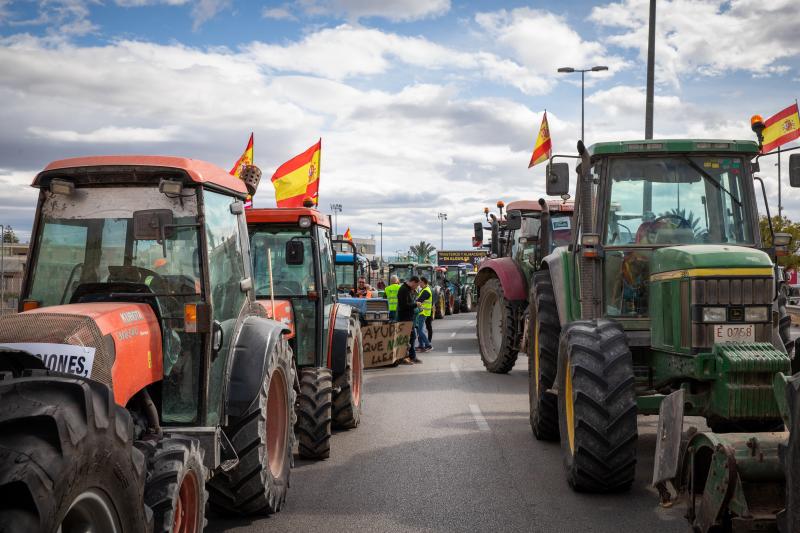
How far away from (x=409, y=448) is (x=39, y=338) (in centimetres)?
514

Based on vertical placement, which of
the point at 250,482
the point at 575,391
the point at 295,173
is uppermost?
the point at 295,173

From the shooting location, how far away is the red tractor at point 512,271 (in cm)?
1419

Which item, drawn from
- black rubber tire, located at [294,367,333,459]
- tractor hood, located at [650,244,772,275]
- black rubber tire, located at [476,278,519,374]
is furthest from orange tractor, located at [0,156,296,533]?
black rubber tire, located at [476,278,519,374]

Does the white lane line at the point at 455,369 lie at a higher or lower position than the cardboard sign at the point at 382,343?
lower

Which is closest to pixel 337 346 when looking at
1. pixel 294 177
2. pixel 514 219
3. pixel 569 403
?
pixel 569 403

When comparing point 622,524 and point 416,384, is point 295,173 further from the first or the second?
point 622,524

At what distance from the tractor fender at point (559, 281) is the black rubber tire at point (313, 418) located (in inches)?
93.4

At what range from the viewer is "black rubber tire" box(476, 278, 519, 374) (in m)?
14.4

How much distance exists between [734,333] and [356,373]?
5.07 m

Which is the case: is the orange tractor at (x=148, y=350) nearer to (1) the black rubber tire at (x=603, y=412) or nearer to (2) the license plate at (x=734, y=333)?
(1) the black rubber tire at (x=603, y=412)

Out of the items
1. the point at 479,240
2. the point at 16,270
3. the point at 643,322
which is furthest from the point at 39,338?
the point at 16,270

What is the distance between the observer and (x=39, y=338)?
12.8 feet

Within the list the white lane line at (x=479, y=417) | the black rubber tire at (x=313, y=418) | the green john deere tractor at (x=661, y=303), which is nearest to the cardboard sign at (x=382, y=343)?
the white lane line at (x=479, y=417)

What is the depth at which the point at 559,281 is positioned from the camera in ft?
27.9
